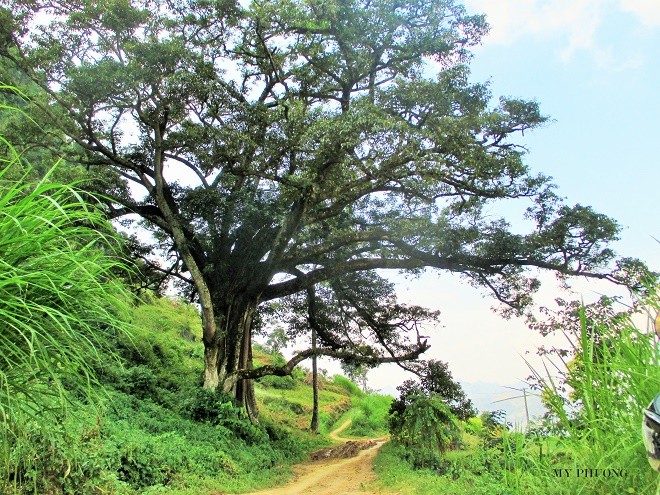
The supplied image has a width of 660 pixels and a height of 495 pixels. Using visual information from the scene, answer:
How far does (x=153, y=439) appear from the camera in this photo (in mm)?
8008

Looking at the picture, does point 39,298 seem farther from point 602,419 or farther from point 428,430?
point 428,430

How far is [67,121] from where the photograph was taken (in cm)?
1152

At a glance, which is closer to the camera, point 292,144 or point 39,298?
point 39,298

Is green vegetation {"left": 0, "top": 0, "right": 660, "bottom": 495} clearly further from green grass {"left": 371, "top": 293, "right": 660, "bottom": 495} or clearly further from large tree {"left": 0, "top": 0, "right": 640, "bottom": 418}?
→ green grass {"left": 371, "top": 293, "right": 660, "bottom": 495}

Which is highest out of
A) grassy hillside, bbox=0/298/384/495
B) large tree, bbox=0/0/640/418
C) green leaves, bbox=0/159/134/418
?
large tree, bbox=0/0/640/418

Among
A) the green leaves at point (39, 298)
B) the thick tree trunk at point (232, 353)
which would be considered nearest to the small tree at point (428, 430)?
the thick tree trunk at point (232, 353)

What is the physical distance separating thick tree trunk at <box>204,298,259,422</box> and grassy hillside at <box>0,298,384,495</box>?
0.63 m

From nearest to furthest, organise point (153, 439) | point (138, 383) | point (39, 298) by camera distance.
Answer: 1. point (39, 298)
2. point (153, 439)
3. point (138, 383)

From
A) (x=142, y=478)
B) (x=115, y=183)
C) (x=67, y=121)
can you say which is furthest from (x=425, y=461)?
(x=67, y=121)

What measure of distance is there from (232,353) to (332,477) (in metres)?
4.98

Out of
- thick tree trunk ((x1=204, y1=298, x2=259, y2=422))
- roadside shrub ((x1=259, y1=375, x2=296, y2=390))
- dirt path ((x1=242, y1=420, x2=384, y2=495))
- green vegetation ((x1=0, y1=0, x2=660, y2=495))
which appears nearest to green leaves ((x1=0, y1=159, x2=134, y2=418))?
green vegetation ((x1=0, y1=0, x2=660, y2=495))

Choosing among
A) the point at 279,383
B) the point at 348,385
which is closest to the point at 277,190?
the point at 279,383

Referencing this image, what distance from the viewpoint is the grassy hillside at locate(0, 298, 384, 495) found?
2754 mm

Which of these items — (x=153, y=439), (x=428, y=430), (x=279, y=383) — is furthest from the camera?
(x=279, y=383)
